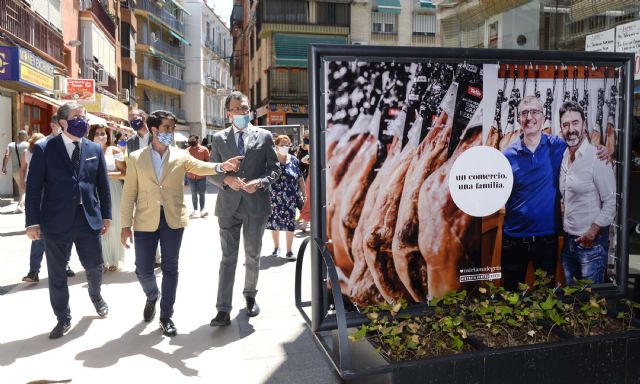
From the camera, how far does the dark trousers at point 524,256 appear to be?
365 centimetres

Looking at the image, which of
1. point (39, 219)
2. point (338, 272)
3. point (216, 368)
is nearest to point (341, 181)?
point (338, 272)

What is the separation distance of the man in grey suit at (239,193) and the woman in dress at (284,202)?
318 cm

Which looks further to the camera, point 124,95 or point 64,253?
point 124,95

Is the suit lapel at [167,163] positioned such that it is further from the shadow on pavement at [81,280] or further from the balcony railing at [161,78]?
the balcony railing at [161,78]

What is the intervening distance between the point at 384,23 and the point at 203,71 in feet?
105

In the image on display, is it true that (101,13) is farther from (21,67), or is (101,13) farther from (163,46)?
(163,46)

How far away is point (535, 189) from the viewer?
11.9ft

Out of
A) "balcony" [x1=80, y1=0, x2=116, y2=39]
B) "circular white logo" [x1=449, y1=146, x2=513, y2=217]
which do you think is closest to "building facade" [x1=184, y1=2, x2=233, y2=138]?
"balcony" [x1=80, y1=0, x2=116, y2=39]

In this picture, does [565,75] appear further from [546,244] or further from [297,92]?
[297,92]

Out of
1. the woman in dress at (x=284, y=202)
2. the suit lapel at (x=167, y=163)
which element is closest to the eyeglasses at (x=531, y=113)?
the suit lapel at (x=167, y=163)

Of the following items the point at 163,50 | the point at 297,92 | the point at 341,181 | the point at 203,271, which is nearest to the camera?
the point at 341,181

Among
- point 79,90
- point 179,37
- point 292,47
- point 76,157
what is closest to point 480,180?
point 76,157

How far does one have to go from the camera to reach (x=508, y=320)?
332 cm

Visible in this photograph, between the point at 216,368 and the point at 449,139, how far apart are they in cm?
229
